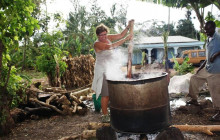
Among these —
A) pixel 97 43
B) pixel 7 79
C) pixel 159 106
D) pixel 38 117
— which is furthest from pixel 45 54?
pixel 159 106

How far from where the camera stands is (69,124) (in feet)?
15.4

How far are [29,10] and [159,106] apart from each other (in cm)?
284

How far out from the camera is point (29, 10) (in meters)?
3.70

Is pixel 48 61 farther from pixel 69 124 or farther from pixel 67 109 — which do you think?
pixel 69 124

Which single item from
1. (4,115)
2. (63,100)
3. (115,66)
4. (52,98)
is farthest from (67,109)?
(115,66)

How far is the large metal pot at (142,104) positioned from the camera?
278 centimetres

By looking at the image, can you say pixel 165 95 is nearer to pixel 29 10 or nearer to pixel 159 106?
pixel 159 106

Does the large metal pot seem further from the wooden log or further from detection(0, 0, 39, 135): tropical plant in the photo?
detection(0, 0, 39, 135): tropical plant

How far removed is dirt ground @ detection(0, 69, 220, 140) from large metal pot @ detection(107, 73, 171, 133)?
927 mm

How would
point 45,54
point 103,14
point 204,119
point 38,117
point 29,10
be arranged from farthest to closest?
point 103,14 → point 45,54 → point 38,117 → point 204,119 → point 29,10

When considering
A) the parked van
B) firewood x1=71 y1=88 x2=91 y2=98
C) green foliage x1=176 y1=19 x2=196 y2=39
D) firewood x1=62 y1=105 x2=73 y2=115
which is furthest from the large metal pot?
green foliage x1=176 y1=19 x2=196 y2=39

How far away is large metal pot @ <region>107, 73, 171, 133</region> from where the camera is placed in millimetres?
2779

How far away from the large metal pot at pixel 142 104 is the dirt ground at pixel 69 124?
0.93 metres

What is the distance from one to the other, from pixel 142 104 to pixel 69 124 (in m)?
2.48
